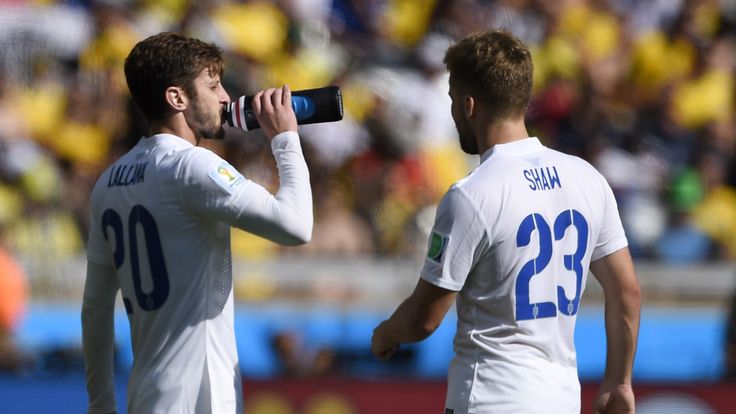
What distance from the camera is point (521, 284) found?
3.22 metres

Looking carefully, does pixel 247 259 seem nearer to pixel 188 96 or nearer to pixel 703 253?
pixel 703 253

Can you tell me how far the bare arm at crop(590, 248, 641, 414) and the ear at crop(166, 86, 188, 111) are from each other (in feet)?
4.53

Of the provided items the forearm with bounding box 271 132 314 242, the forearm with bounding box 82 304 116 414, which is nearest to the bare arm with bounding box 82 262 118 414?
the forearm with bounding box 82 304 116 414

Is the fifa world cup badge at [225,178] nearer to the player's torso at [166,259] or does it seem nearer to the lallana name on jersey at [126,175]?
the player's torso at [166,259]

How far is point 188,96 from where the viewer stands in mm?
3420

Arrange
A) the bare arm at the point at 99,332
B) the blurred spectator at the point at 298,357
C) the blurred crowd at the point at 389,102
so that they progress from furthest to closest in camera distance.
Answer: the blurred crowd at the point at 389,102 → the blurred spectator at the point at 298,357 → the bare arm at the point at 99,332

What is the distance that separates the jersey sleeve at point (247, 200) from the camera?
3184 mm

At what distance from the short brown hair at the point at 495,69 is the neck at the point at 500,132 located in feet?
0.07

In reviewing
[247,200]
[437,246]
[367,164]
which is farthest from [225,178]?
[367,164]

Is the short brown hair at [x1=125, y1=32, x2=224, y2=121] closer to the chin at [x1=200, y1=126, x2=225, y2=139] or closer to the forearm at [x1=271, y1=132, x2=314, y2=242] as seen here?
the chin at [x1=200, y1=126, x2=225, y2=139]

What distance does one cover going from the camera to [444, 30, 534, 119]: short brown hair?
3225mm

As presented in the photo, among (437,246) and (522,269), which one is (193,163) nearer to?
(437,246)

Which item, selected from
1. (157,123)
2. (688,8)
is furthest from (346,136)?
(157,123)

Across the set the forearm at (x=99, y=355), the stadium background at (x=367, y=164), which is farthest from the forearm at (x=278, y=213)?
the stadium background at (x=367, y=164)
